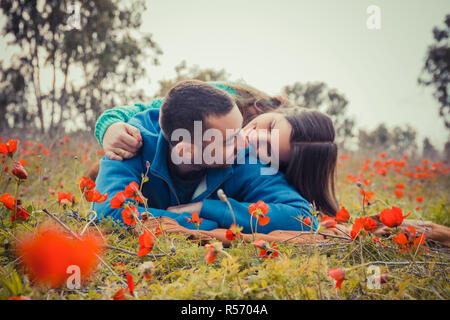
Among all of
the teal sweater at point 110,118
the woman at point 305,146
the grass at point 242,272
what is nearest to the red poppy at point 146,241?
the grass at point 242,272

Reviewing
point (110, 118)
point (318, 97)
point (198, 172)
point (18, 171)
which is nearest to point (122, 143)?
point (110, 118)

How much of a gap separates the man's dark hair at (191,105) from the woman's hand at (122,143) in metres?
0.31

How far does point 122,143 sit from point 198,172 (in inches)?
21.0

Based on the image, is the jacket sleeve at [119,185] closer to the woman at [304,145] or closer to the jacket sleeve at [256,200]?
the jacket sleeve at [256,200]

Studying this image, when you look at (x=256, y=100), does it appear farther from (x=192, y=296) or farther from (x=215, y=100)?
(x=192, y=296)

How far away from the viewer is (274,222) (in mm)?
1737

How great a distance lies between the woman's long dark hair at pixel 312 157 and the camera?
7.97ft

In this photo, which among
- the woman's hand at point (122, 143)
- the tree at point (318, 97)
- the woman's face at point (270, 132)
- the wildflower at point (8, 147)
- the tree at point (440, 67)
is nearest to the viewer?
the wildflower at point (8, 147)

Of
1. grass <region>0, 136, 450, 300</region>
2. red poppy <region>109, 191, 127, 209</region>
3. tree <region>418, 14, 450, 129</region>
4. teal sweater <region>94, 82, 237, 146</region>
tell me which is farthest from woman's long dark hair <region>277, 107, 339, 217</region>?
tree <region>418, 14, 450, 129</region>

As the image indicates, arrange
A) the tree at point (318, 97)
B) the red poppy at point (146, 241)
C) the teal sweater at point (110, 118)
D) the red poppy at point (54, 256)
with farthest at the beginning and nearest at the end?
the tree at point (318, 97)
the teal sweater at point (110, 118)
the red poppy at point (146, 241)
the red poppy at point (54, 256)

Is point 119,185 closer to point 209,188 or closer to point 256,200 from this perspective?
point 209,188

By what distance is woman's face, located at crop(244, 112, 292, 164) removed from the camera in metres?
2.39

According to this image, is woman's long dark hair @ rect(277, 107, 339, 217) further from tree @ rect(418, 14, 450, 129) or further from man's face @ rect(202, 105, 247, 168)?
tree @ rect(418, 14, 450, 129)
